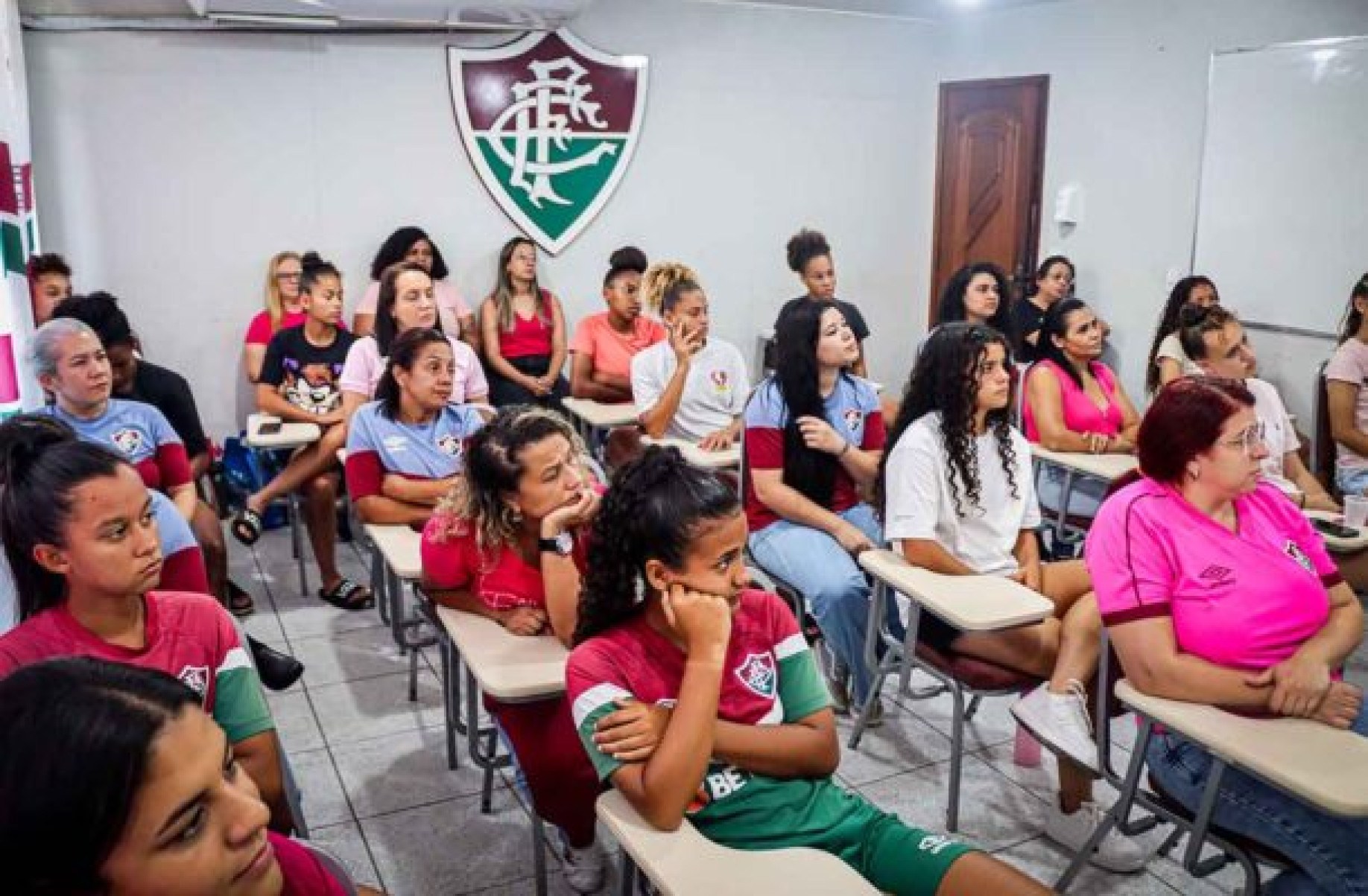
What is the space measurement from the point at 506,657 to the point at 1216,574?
138 cm

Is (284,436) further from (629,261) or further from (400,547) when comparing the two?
(629,261)

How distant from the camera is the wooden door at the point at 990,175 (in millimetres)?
6332

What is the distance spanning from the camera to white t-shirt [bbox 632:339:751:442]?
14.3 feet

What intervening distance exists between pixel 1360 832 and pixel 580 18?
5.45 metres

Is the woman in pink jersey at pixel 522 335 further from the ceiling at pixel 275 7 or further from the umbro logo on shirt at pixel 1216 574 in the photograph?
the umbro logo on shirt at pixel 1216 574

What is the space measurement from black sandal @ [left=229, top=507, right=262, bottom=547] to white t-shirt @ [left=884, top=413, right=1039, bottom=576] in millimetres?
2610

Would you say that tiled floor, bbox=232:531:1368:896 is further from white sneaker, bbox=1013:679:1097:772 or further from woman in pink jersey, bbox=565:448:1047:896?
woman in pink jersey, bbox=565:448:1047:896

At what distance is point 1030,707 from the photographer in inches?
96.3

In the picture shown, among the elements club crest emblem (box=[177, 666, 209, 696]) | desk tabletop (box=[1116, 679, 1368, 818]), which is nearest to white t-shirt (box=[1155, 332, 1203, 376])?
desk tabletop (box=[1116, 679, 1368, 818])

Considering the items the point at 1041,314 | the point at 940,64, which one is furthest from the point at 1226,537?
the point at 940,64

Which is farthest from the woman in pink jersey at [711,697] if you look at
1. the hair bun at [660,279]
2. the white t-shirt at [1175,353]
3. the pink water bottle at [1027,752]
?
the white t-shirt at [1175,353]

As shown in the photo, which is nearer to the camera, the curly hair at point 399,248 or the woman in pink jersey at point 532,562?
the woman in pink jersey at point 532,562

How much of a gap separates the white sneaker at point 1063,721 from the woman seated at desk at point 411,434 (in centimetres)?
171

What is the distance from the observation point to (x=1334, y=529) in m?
3.02
